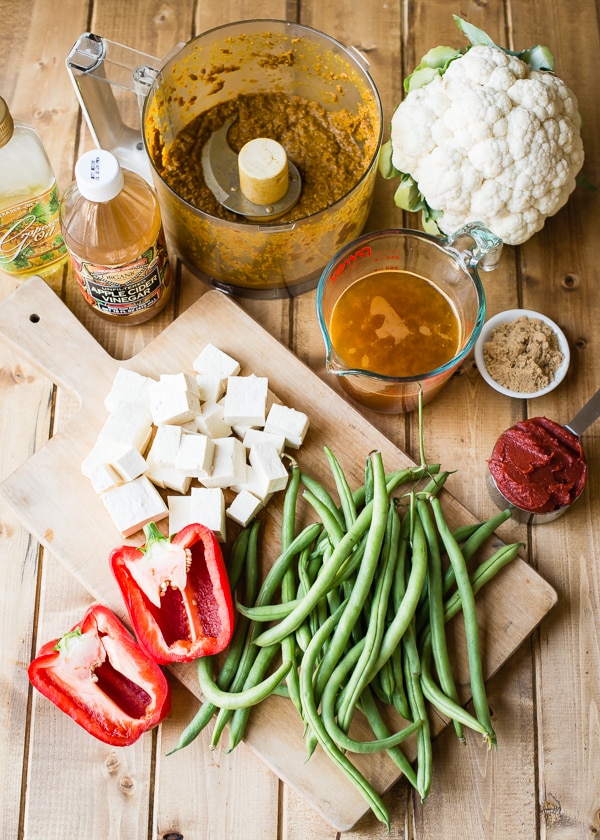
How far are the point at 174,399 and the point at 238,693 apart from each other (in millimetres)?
637

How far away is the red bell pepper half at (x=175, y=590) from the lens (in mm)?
1744

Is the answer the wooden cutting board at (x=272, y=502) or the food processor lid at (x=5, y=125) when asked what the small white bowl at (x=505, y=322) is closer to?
the wooden cutting board at (x=272, y=502)

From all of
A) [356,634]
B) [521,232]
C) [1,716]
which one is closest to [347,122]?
[521,232]

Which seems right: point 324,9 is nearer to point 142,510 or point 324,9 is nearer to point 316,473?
point 316,473

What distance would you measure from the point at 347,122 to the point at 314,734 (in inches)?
57.1

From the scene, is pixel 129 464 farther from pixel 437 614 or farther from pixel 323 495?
pixel 437 614

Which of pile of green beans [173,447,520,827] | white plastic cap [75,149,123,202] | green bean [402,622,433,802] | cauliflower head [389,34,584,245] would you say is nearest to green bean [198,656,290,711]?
pile of green beans [173,447,520,827]

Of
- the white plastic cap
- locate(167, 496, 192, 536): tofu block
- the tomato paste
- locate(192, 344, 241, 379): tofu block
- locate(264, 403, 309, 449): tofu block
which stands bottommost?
the tomato paste

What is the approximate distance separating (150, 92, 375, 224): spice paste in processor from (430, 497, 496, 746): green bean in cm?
86

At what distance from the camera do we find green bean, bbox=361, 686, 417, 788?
1.72 m

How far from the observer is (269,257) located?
1.96m

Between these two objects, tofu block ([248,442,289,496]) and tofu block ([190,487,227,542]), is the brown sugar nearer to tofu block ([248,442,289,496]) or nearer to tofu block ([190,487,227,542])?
tofu block ([248,442,289,496])

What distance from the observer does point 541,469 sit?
6.20 ft

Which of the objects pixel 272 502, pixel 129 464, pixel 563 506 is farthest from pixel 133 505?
pixel 563 506
